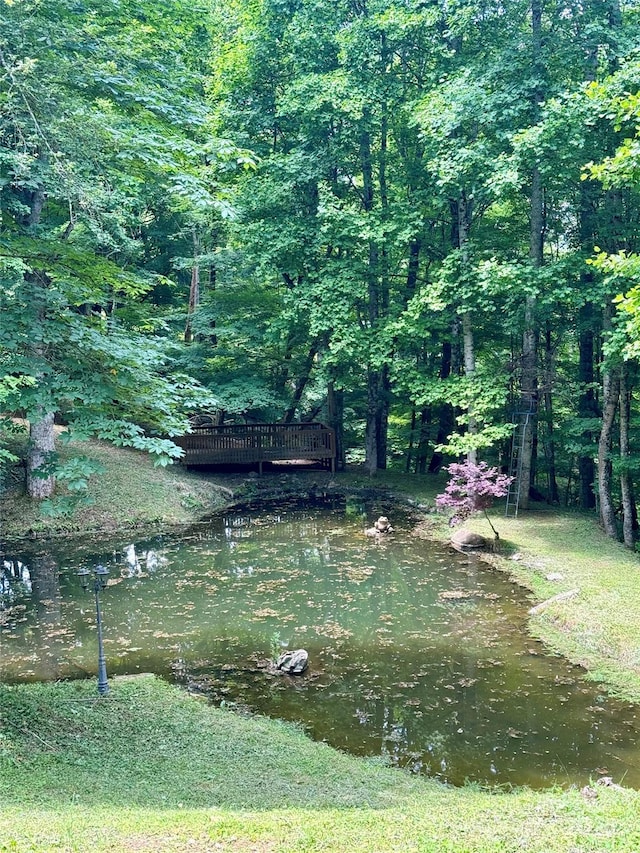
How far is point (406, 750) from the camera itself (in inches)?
195

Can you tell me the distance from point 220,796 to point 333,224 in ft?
43.0

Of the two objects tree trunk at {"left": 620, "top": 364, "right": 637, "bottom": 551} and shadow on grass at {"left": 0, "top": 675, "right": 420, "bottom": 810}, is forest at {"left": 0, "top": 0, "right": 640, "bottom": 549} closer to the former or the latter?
tree trunk at {"left": 620, "top": 364, "right": 637, "bottom": 551}

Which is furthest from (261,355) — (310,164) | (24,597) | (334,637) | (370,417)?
(334,637)

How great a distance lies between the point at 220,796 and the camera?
12.9ft

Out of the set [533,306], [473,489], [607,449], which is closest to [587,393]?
[533,306]

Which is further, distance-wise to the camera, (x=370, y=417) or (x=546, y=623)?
(x=370, y=417)

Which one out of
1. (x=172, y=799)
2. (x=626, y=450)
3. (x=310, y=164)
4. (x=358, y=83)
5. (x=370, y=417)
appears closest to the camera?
(x=172, y=799)

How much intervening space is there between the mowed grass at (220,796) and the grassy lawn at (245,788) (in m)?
0.01

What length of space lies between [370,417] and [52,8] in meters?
12.9

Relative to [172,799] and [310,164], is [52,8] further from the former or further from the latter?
[310,164]

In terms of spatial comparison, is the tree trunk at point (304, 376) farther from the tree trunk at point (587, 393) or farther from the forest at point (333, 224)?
the tree trunk at point (587, 393)

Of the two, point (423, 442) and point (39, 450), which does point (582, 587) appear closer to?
point (39, 450)

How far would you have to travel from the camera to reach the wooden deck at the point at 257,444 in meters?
16.8

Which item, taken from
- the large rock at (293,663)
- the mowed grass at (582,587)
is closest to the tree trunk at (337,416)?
the mowed grass at (582,587)
